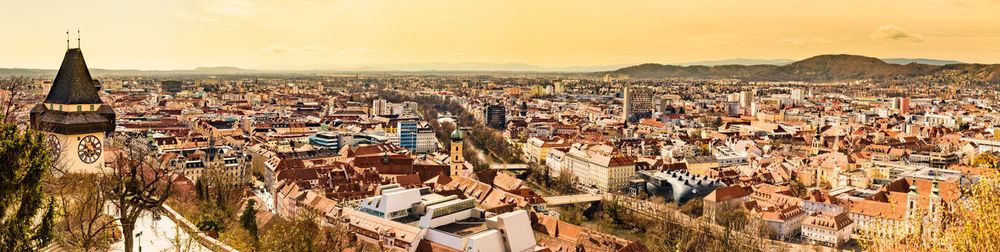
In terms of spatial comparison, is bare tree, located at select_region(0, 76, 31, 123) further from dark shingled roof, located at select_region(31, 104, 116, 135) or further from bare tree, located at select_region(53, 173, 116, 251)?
dark shingled roof, located at select_region(31, 104, 116, 135)

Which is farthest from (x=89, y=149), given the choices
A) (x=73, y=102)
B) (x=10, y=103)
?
(x=10, y=103)

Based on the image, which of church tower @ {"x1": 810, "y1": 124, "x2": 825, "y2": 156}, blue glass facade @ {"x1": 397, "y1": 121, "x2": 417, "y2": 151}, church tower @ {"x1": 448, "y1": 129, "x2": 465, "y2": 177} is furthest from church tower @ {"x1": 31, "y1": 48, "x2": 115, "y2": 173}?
church tower @ {"x1": 810, "y1": 124, "x2": 825, "y2": 156}

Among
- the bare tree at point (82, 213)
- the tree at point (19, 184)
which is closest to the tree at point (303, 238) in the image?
the bare tree at point (82, 213)

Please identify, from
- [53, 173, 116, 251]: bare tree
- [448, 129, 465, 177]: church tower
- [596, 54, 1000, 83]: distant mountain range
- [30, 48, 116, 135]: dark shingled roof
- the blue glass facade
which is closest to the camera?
[53, 173, 116, 251]: bare tree

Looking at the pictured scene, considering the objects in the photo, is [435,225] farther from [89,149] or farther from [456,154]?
[456,154]

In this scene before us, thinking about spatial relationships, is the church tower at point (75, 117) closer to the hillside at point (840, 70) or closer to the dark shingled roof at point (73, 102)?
the dark shingled roof at point (73, 102)

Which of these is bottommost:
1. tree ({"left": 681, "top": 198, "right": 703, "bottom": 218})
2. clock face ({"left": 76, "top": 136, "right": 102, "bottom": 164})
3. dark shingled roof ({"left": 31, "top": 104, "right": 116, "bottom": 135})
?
tree ({"left": 681, "top": 198, "right": 703, "bottom": 218})
